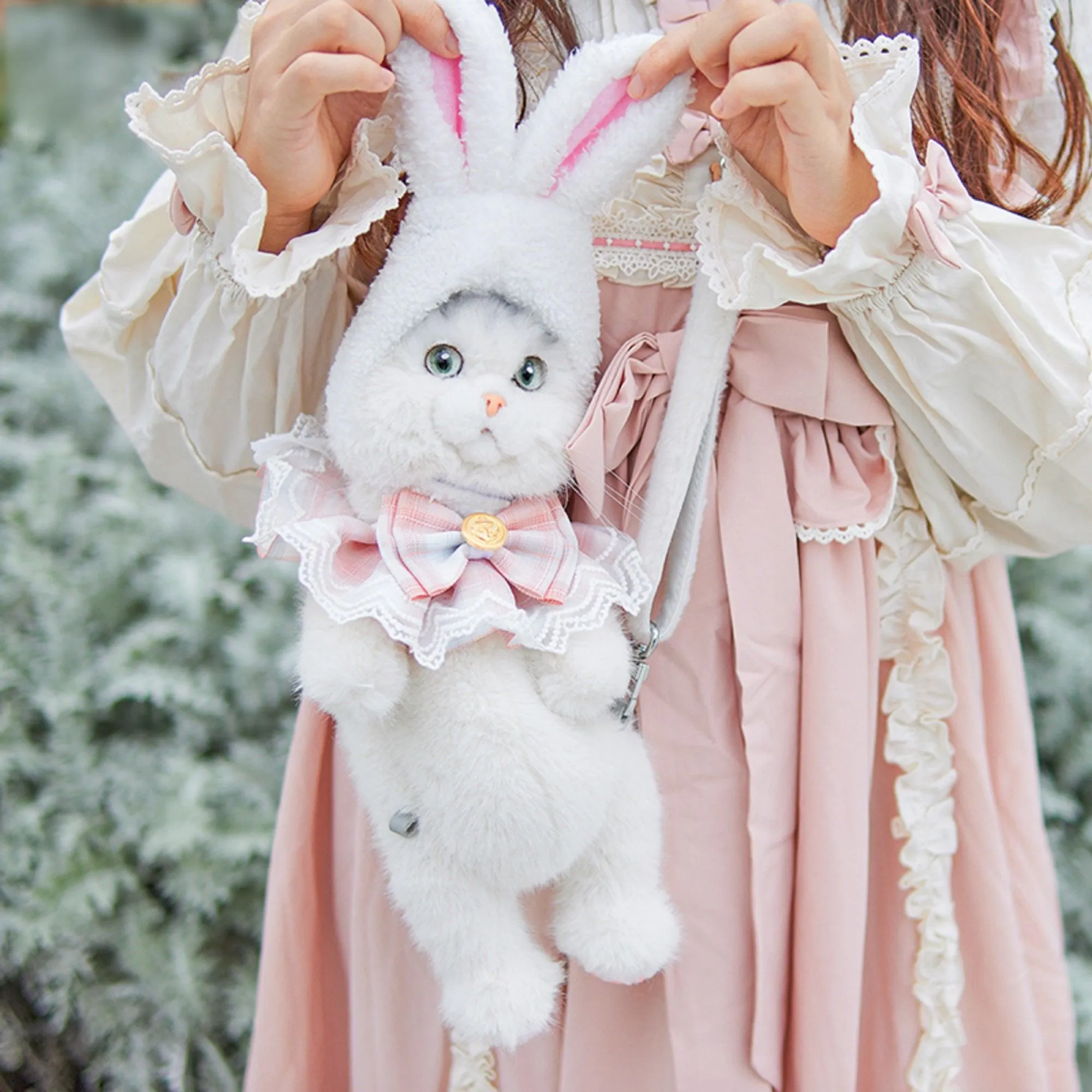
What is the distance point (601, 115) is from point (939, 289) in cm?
23

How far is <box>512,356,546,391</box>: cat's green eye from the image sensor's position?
59 centimetres

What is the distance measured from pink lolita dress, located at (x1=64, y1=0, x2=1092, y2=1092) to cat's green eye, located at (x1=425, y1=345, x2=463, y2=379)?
80 mm

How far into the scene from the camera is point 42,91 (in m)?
1.96

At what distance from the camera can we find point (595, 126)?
59 cm

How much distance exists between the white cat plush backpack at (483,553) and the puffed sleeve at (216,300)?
0.06 meters

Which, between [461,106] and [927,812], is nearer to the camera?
[461,106]

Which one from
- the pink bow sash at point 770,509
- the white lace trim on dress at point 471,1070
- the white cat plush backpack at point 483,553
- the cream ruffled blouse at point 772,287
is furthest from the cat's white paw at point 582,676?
the white lace trim on dress at point 471,1070

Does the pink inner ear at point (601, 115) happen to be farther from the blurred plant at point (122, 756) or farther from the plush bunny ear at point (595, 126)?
the blurred plant at point (122, 756)

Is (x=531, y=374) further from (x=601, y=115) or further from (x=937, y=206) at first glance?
(x=937, y=206)

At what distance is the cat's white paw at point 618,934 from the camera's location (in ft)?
1.99

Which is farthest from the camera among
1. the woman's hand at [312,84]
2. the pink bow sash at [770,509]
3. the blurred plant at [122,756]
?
the blurred plant at [122,756]

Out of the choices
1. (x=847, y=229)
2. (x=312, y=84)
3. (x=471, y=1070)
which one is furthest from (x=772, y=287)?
(x=471, y=1070)

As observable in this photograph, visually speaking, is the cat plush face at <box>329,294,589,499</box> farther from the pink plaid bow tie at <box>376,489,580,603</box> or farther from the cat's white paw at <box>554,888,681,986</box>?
the cat's white paw at <box>554,888,681,986</box>

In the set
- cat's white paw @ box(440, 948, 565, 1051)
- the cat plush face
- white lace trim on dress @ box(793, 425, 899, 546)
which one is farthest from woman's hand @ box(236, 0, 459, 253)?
cat's white paw @ box(440, 948, 565, 1051)
